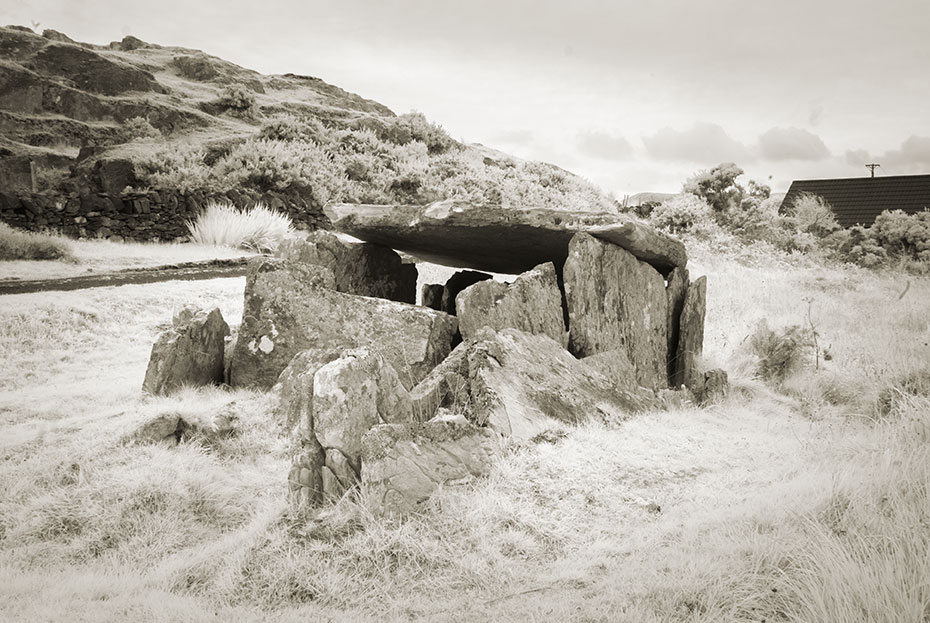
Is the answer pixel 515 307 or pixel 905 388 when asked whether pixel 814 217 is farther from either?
pixel 515 307

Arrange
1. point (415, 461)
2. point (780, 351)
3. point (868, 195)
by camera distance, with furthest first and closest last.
→ point (868, 195) < point (780, 351) < point (415, 461)

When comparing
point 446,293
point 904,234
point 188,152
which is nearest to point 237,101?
point 188,152

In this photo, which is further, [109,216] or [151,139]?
[151,139]

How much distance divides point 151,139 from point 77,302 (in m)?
21.2

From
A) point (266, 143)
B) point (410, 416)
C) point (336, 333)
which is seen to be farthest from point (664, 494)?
point (266, 143)

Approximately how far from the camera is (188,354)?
730 centimetres

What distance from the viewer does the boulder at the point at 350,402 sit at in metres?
4.60

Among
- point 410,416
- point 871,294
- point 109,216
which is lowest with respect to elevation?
point 410,416

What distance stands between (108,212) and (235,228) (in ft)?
11.0

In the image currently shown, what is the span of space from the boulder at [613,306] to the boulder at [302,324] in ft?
5.11

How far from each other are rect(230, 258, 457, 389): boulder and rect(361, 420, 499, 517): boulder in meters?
2.41

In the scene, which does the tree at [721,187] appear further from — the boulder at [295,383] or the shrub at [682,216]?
the boulder at [295,383]

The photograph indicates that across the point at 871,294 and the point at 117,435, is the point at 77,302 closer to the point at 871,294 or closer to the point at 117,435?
the point at 117,435

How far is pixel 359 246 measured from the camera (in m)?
9.40
